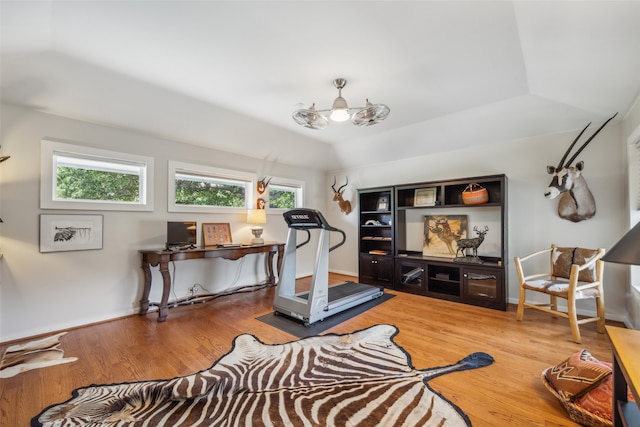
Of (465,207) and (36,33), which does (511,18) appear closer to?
(465,207)

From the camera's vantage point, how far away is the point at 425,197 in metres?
4.68

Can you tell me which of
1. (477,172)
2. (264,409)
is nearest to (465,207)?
(477,172)

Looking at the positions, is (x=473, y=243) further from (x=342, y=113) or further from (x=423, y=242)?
(x=342, y=113)

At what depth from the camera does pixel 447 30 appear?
2.15m

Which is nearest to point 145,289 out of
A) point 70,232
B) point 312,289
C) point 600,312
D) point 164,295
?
point 164,295

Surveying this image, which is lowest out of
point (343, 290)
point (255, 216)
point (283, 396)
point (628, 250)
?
point (283, 396)

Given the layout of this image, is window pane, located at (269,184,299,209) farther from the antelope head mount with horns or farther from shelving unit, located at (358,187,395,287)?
the antelope head mount with horns

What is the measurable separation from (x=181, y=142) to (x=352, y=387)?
13.0 ft

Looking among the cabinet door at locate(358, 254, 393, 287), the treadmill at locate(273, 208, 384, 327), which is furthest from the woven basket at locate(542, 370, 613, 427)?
the cabinet door at locate(358, 254, 393, 287)

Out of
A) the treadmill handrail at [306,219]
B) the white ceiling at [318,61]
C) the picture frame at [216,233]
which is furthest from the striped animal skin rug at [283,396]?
the white ceiling at [318,61]

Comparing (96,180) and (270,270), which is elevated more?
(96,180)

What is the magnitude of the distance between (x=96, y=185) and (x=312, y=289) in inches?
121

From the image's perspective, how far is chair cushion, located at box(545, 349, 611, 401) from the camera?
1.74 meters

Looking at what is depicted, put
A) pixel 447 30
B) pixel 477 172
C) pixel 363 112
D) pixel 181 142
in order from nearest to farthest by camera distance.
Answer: pixel 447 30
pixel 363 112
pixel 181 142
pixel 477 172
